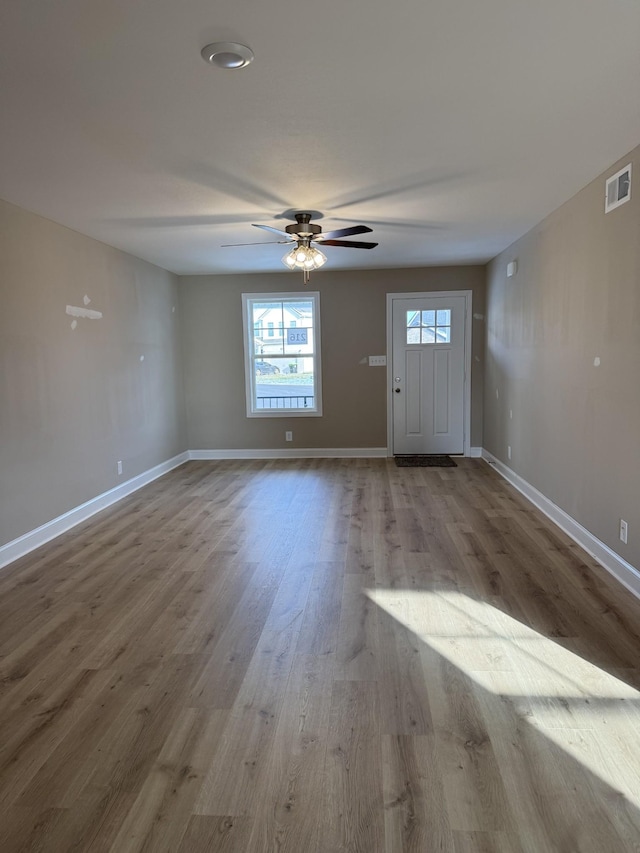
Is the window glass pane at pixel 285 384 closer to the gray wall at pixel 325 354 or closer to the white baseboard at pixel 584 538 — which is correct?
the gray wall at pixel 325 354

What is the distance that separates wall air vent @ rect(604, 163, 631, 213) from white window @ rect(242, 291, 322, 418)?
4.07 metres

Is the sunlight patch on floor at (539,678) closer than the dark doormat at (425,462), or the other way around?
the sunlight patch on floor at (539,678)

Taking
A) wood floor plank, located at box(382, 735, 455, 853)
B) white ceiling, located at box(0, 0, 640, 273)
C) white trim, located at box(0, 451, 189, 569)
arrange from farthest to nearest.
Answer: white trim, located at box(0, 451, 189, 569)
white ceiling, located at box(0, 0, 640, 273)
wood floor plank, located at box(382, 735, 455, 853)

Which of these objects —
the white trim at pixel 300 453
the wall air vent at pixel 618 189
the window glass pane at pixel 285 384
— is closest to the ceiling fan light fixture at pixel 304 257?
the wall air vent at pixel 618 189

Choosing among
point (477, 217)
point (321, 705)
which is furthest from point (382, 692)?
point (477, 217)

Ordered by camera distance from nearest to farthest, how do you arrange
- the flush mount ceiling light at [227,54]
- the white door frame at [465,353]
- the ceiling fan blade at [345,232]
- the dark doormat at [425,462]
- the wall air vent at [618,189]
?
the flush mount ceiling light at [227,54]
the wall air vent at [618,189]
the ceiling fan blade at [345,232]
the dark doormat at [425,462]
the white door frame at [465,353]

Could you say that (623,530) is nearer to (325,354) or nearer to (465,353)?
(465,353)

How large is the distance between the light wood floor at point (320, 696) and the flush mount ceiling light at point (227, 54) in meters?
2.45

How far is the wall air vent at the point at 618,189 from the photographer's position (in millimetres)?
2963

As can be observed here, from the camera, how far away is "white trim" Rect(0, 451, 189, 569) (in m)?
3.66

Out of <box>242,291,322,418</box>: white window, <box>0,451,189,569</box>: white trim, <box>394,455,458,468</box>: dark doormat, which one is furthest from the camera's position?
<box>242,291,322,418</box>: white window

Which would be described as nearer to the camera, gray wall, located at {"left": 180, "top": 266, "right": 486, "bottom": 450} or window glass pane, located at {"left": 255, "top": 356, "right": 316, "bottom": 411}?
gray wall, located at {"left": 180, "top": 266, "right": 486, "bottom": 450}

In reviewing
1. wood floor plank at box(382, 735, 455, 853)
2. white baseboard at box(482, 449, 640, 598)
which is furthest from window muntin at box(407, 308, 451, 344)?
wood floor plank at box(382, 735, 455, 853)

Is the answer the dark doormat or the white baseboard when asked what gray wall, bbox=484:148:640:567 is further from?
the dark doormat
